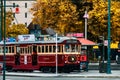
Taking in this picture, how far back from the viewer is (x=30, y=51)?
168ft

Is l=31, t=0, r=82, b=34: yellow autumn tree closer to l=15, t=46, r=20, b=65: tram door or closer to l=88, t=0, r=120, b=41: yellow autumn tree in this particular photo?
l=88, t=0, r=120, b=41: yellow autumn tree

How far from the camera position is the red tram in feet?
163

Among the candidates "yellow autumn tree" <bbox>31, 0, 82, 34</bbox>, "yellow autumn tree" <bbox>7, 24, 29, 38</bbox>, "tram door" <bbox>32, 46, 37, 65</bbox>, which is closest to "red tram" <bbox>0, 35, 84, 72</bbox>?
"tram door" <bbox>32, 46, 37, 65</bbox>

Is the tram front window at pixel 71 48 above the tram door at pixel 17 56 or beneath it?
above

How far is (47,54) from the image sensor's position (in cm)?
5000

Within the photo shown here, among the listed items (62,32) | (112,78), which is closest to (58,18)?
(62,32)

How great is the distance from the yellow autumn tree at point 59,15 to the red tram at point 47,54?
20.2m

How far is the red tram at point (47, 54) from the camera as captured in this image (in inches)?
1960

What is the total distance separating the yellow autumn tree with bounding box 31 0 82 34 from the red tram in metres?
20.2

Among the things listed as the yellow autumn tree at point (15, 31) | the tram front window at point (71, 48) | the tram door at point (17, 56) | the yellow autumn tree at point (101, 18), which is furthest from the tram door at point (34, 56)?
the yellow autumn tree at point (15, 31)

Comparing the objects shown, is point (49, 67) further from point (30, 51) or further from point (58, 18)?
point (58, 18)

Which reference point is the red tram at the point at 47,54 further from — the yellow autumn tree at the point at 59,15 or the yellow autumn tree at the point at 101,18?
the yellow autumn tree at the point at 101,18

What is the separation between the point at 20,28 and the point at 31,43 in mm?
62761

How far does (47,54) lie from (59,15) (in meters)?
23.6
